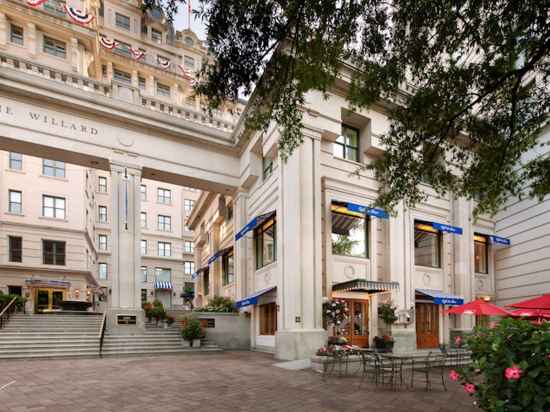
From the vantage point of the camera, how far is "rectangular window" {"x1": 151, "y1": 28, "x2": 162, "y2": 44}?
45.0 m

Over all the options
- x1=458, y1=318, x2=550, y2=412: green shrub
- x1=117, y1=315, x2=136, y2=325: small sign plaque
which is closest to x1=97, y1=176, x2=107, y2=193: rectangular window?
x1=117, y1=315, x2=136, y2=325: small sign plaque

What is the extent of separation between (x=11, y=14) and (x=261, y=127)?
3281 cm

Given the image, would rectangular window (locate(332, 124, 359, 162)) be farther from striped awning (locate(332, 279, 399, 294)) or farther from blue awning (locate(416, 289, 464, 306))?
blue awning (locate(416, 289, 464, 306))

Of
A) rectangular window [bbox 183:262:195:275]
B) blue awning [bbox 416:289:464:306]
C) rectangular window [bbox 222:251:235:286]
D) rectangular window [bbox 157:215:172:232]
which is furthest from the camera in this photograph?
rectangular window [bbox 183:262:195:275]

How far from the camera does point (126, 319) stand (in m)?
17.7

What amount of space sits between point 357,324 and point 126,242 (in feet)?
35.7

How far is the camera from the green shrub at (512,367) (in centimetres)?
394

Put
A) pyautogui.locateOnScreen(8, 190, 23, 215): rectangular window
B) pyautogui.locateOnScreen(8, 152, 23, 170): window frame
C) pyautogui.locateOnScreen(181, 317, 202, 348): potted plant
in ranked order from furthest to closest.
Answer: pyautogui.locateOnScreen(8, 152, 23, 170): window frame < pyautogui.locateOnScreen(8, 190, 23, 215): rectangular window < pyautogui.locateOnScreen(181, 317, 202, 348): potted plant

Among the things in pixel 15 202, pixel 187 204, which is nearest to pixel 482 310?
pixel 15 202

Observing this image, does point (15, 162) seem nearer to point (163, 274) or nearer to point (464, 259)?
point (163, 274)

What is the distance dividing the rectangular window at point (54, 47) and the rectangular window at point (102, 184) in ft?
43.4

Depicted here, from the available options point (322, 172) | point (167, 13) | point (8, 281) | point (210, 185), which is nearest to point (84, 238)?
point (8, 281)

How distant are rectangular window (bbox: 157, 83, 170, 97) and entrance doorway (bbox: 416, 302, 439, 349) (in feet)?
114

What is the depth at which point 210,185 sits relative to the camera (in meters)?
21.9
